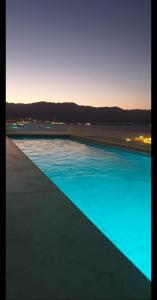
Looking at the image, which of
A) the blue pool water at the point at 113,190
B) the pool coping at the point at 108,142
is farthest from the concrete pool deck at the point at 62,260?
the pool coping at the point at 108,142

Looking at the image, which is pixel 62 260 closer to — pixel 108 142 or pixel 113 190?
pixel 113 190

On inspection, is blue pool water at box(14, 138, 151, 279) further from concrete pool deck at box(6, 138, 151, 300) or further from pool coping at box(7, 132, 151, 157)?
concrete pool deck at box(6, 138, 151, 300)

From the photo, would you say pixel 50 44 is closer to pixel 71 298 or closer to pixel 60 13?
pixel 60 13

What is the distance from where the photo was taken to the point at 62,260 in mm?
1926

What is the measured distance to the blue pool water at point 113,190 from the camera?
13.9 feet

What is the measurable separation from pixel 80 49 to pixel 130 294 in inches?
704

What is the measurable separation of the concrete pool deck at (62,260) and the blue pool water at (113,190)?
1622 mm

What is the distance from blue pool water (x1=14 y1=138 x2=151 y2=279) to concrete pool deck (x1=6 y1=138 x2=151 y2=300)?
1.62 metres

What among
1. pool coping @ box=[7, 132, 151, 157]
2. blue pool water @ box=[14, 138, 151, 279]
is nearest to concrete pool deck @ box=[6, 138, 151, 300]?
blue pool water @ box=[14, 138, 151, 279]

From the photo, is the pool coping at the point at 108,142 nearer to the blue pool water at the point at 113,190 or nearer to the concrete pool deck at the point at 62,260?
the blue pool water at the point at 113,190

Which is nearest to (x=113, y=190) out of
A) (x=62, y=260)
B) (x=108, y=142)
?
(x=62, y=260)

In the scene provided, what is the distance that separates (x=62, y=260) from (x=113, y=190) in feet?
16.8
